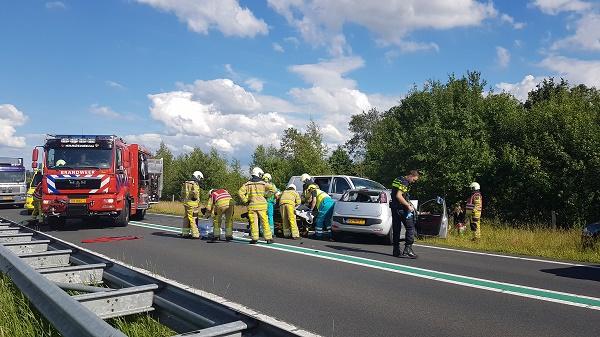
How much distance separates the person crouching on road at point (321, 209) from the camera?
14.1 meters

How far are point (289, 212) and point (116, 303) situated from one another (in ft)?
32.1

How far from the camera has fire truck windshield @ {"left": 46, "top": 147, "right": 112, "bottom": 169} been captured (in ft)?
51.8

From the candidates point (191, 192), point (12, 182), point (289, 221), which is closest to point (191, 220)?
point (191, 192)

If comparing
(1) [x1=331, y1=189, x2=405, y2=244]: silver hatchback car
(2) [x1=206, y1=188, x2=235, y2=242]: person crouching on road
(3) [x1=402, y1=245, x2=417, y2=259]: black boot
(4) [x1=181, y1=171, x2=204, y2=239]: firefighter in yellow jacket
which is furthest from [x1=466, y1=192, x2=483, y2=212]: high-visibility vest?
(4) [x1=181, y1=171, x2=204, y2=239]: firefighter in yellow jacket

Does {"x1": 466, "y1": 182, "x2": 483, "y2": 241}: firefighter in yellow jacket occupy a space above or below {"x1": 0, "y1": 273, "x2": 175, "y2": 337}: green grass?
above

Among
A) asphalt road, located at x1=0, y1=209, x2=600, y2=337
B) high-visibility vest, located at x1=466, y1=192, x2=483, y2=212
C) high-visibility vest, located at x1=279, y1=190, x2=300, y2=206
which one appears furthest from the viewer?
high-visibility vest, located at x1=466, y1=192, x2=483, y2=212

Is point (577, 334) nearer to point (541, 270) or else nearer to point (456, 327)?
point (456, 327)

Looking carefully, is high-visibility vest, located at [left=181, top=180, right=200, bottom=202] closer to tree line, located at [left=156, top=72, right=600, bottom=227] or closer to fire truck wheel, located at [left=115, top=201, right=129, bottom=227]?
fire truck wheel, located at [left=115, top=201, right=129, bottom=227]

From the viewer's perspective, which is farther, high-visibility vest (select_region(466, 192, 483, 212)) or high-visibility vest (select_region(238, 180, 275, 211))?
high-visibility vest (select_region(466, 192, 483, 212))

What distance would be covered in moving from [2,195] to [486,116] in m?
28.5

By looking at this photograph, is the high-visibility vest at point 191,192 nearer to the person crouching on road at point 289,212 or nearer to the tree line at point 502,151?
the person crouching on road at point 289,212

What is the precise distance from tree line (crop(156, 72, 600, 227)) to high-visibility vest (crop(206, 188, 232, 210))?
44.2ft

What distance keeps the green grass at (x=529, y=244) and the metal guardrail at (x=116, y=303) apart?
9269mm

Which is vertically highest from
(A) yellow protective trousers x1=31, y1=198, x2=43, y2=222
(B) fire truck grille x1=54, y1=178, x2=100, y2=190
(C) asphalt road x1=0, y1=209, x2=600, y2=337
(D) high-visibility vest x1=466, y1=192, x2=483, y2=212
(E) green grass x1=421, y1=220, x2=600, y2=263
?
(B) fire truck grille x1=54, y1=178, x2=100, y2=190
